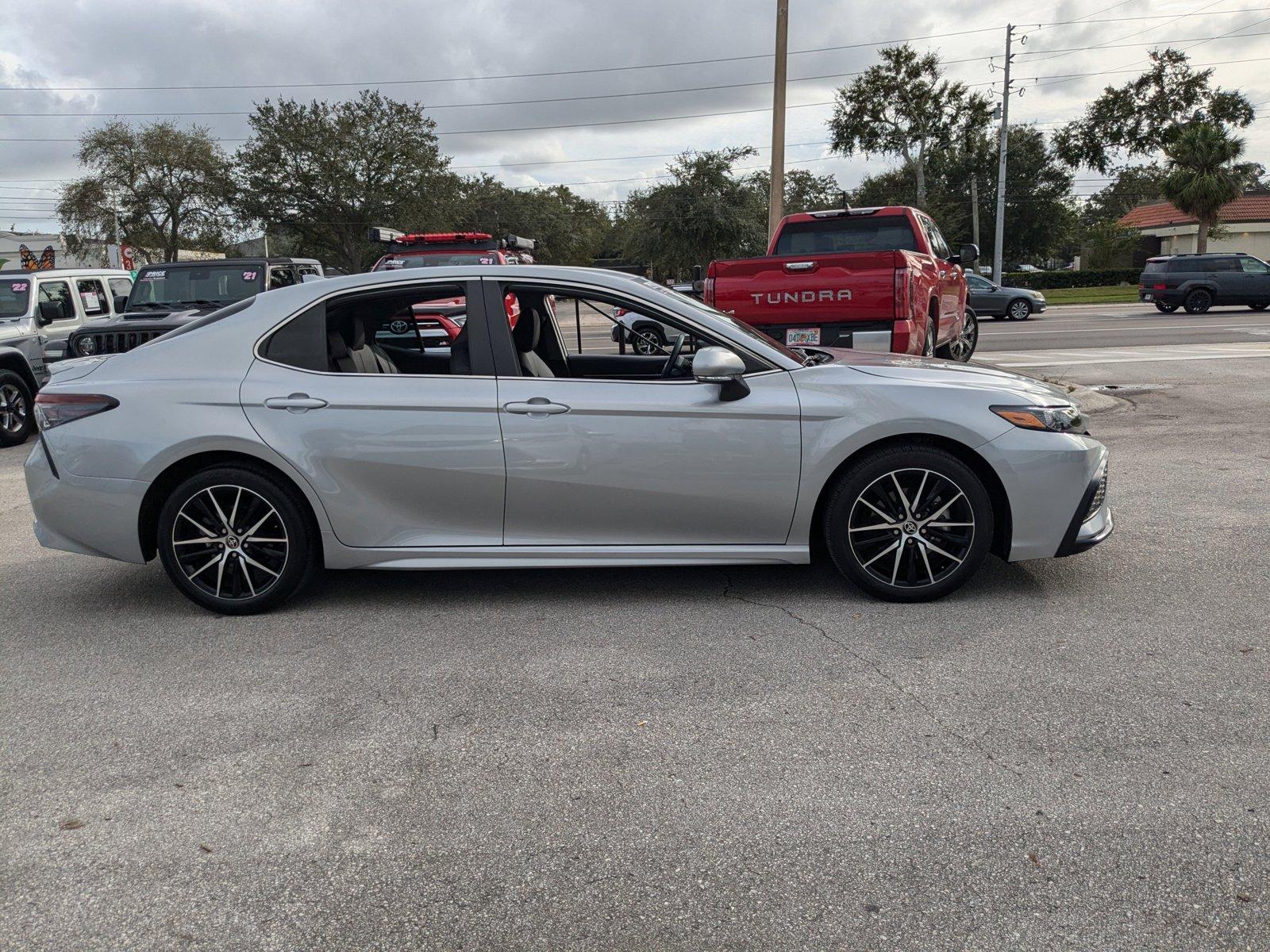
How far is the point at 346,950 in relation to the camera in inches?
102

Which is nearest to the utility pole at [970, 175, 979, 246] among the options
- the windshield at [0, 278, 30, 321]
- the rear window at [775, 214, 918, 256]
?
the rear window at [775, 214, 918, 256]

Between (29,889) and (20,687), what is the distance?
1.67 m

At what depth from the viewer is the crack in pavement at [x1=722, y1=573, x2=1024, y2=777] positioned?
138 inches

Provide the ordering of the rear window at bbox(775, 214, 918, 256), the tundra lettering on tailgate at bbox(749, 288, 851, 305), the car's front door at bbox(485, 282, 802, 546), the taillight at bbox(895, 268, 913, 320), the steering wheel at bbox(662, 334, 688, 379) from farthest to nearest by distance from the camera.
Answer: the rear window at bbox(775, 214, 918, 256) → the tundra lettering on tailgate at bbox(749, 288, 851, 305) → the taillight at bbox(895, 268, 913, 320) → the steering wheel at bbox(662, 334, 688, 379) → the car's front door at bbox(485, 282, 802, 546)

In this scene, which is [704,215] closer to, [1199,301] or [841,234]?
[1199,301]

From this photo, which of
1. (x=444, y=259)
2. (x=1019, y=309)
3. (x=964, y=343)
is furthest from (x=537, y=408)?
(x=1019, y=309)

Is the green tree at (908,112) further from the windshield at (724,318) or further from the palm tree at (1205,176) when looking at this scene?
the windshield at (724,318)

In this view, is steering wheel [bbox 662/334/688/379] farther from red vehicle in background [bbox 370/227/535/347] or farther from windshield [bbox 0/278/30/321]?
windshield [bbox 0/278/30/321]

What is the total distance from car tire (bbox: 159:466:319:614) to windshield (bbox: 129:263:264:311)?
303 inches

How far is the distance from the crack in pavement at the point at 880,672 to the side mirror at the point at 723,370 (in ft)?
3.30

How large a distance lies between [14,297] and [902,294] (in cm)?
978

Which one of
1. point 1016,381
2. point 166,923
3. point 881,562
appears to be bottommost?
point 166,923

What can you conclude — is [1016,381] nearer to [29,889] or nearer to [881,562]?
[881,562]

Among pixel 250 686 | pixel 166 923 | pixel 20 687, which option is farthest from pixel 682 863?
pixel 20 687
